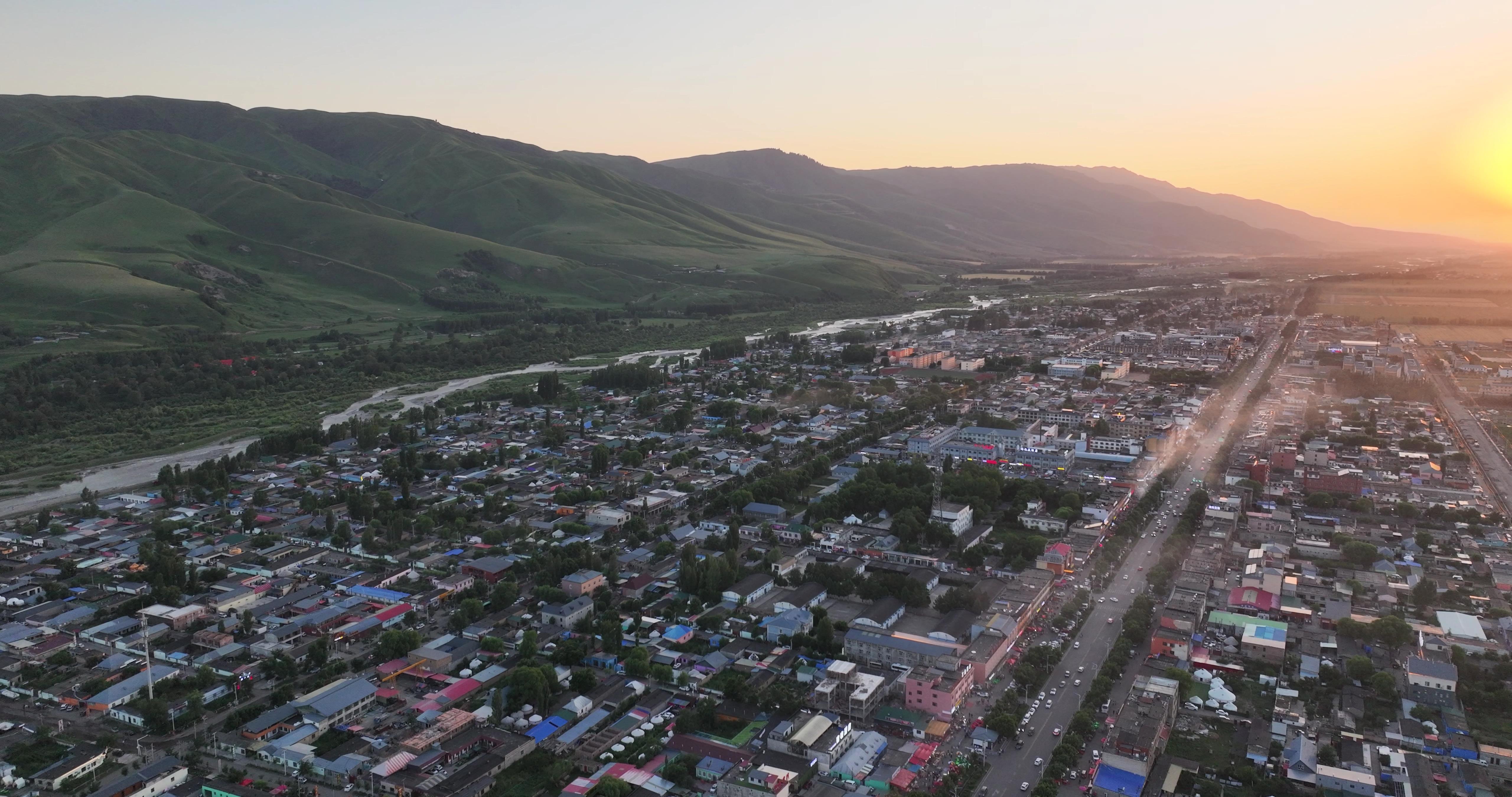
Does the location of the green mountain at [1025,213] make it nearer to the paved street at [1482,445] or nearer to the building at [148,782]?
the paved street at [1482,445]

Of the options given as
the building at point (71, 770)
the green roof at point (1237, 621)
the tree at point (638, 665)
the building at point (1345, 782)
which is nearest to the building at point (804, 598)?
the tree at point (638, 665)

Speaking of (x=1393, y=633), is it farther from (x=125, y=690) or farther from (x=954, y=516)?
(x=125, y=690)

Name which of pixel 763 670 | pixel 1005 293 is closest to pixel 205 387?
pixel 763 670

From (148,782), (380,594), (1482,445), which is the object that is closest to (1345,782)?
(148,782)

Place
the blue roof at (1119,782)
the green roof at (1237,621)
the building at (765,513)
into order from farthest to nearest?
1. the building at (765,513)
2. the green roof at (1237,621)
3. the blue roof at (1119,782)

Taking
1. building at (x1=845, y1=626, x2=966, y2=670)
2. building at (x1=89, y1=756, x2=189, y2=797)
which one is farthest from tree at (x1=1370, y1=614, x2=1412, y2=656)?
building at (x1=89, y1=756, x2=189, y2=797)

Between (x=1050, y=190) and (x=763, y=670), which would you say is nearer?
(x=763, y=670)

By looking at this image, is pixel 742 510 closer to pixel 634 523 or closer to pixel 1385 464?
pixel 634 523
